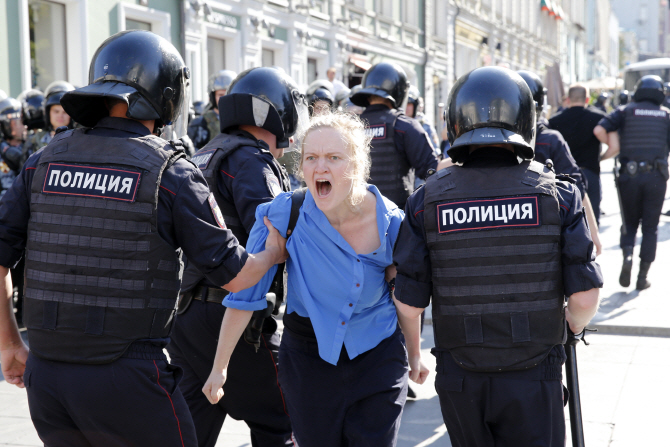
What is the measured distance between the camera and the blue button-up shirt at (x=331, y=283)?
2742mm

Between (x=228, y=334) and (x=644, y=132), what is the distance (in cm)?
631

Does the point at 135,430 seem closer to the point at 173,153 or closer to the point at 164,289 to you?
the point at 164,289

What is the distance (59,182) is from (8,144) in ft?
18.8

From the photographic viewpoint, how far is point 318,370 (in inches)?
109

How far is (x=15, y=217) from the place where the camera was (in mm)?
2484

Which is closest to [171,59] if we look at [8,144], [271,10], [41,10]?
[8,144]

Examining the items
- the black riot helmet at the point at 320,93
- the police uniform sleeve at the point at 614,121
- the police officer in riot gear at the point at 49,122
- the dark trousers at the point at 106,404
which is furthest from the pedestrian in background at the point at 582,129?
the dark trousers at the point at 106,404

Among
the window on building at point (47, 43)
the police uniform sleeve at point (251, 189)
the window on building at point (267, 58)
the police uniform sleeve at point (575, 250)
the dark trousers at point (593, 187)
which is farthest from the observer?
the window on building at point (267, 58)

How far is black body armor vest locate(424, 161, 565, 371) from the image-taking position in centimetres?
248

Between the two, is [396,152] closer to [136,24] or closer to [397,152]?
[397,152]

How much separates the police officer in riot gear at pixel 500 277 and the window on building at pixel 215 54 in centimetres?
1432

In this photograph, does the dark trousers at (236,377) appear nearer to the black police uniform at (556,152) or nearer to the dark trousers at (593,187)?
the black police uniform at (556,152)

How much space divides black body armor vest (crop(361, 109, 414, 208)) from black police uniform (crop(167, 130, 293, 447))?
253 cm

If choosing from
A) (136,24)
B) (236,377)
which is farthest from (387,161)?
(136,24)
